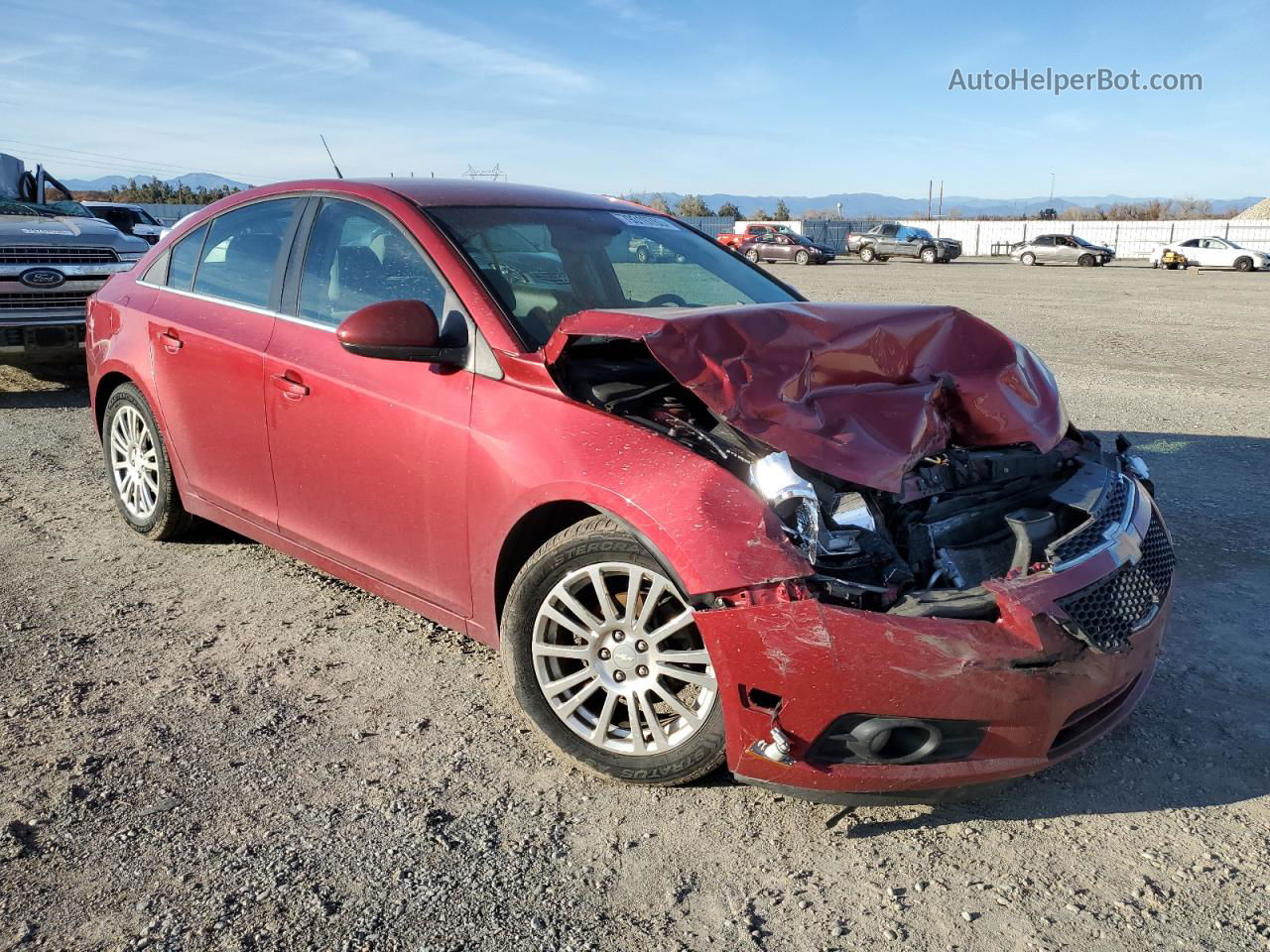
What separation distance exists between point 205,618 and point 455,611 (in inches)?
53.9

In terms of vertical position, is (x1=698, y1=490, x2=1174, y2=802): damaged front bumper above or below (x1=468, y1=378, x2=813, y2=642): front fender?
below

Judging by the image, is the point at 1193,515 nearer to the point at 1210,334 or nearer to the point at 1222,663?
the point at 1222,663

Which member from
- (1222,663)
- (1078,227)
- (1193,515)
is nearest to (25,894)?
(1222,663)

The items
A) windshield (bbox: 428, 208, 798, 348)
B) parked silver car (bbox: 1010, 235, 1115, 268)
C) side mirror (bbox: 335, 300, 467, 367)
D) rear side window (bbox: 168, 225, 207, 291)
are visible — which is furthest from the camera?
parked silver car (bbox: 1010, 235, 1115, 268)

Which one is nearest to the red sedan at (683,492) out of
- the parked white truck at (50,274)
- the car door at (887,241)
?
Result: the parked white truck at (50,274)

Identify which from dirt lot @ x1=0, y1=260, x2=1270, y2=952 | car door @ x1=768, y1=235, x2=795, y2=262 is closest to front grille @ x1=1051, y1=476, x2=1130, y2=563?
dirt lot @ x1=0, y1=260, x2=1270, y2=952

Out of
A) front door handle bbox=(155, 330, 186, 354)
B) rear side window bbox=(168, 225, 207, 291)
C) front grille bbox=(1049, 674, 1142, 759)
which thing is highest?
rear side window bbox=(168, 225, 207, 291)

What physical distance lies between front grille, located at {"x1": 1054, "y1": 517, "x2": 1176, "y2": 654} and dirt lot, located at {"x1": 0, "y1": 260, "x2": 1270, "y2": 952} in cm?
54

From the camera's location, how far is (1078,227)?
60719 mm

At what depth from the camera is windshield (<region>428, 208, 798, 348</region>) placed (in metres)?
A: 3.67

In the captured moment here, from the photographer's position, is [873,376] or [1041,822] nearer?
[1041,822]

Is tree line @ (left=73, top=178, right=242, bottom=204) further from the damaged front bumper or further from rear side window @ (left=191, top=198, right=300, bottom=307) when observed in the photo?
the damaged front bumper

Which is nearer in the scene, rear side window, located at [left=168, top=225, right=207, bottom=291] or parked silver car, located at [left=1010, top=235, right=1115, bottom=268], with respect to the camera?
rear side window, located at [left=168, top=225, right=207, bottom=291]

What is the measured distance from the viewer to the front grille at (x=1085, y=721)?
2785 millimetres
